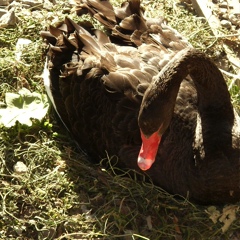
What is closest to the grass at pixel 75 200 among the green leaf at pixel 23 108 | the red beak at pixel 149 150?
the green leaf at pixel 23 108

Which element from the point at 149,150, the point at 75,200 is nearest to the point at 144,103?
the point at 149,150

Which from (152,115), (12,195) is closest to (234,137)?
(152,115)

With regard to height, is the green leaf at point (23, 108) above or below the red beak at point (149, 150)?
below

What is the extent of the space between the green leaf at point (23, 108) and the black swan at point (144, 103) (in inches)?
9.0

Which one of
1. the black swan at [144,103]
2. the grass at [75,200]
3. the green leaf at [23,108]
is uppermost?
the black swan at [144,103]

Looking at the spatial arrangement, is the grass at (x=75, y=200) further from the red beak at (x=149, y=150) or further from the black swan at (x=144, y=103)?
the red beak at (x=149, y=150)

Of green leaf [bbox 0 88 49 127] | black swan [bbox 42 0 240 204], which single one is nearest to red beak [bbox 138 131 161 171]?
black swan [bbox 42 0 240 204]

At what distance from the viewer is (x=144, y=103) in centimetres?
430

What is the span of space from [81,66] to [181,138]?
3.60 ft

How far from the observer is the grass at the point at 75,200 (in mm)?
5141

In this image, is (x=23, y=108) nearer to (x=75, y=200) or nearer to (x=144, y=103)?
(x=75, y=200)

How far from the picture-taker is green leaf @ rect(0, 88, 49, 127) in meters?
5.74

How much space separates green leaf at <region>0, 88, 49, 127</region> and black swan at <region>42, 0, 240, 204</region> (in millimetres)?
228

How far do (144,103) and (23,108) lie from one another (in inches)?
76.9
